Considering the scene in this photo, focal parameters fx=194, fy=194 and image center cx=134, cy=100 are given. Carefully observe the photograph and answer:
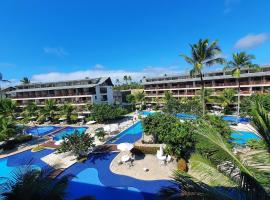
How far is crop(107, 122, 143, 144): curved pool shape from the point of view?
32.3m

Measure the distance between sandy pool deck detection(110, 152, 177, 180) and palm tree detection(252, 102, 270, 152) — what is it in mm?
14436

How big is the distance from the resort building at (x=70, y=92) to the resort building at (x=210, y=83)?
15.8 m

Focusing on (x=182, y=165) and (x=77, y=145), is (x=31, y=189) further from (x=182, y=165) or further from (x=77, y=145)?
(x=77, y=145)

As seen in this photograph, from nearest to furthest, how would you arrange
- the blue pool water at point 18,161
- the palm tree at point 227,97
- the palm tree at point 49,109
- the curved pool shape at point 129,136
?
the blue pool water at point 18,161 → the curved pool shape at point 129,136 → the palm tree at point 227,97 → the palm tree at point 49,109

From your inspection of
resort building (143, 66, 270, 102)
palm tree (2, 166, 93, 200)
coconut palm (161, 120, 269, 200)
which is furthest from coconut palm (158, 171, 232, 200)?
resort building (143, 66, 270, 102)

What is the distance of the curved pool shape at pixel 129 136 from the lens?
106 feet

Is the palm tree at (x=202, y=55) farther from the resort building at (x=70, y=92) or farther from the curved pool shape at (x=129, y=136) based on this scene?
the resort building at (x=70, y=92)

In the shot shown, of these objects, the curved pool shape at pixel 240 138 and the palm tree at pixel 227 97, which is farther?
the palm tree at pixel 227 97

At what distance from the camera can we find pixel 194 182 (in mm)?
5145

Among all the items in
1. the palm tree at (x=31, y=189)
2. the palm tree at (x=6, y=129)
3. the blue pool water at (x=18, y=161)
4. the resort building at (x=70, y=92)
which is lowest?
the blue pool water at (x=18, y=161)

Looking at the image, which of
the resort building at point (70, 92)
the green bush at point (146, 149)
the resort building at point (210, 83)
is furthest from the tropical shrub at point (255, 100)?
the resort building at point (70, 92)

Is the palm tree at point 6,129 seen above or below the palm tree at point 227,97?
below

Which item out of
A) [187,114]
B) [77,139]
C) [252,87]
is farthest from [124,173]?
[252,87]

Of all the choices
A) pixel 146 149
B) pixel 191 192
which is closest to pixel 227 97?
pixel 146 149
